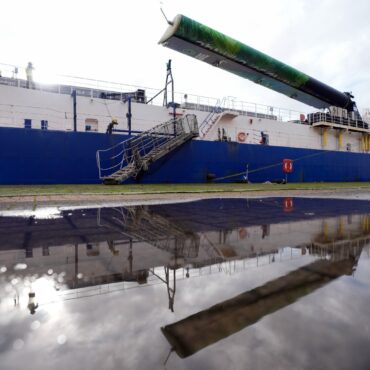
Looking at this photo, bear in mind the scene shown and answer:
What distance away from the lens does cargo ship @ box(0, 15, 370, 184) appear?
15281mm

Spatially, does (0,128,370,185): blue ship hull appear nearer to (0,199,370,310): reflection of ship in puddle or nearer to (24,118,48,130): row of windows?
(24,118,48,130): row of windows

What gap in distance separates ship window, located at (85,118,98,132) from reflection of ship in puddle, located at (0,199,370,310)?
1183 cm

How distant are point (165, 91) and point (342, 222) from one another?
54.9ft

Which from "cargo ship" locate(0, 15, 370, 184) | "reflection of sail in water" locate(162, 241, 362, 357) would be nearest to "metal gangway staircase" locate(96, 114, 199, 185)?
"cargo ship" locate(0, 15, 370, 184)

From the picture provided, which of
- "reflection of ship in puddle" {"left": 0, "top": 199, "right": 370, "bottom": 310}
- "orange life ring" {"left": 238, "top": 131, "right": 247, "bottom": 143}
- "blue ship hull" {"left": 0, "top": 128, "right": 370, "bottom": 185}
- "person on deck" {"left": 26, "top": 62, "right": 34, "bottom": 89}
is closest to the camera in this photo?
"reflection of ship in puddle" {"left": 0, "top": 199, "right": 370, "bottom": 310}

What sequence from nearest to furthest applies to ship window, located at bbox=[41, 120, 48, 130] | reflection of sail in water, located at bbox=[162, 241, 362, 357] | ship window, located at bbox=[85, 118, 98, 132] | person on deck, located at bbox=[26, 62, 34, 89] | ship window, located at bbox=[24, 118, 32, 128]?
reflection of sail in water, located at bbox=[162, 241, 362, 357] < ship window, located at bbox=[24, 118, 32, 128] < ship window, located at bbox=[41, 120, 48, 130] < person on deck, located at bbox=[26, 62, 34, 89] < ship window, located at bbox=[85, 118, 98, 132]

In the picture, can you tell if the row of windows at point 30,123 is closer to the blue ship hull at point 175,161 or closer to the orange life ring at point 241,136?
the blue ship hull at point 175,161

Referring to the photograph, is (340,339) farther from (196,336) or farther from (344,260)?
(344,260)

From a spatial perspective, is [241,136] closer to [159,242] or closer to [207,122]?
[207,122]

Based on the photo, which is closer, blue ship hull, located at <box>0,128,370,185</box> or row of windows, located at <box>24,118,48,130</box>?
blue ship hull, located at <box>0,128,370,185</box>

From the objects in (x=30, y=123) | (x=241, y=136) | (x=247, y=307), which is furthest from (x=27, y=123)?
(x=247, y=307)

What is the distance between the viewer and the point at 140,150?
57.3 feet

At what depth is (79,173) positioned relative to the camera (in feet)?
51.8

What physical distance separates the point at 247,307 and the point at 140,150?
15.9 metres
